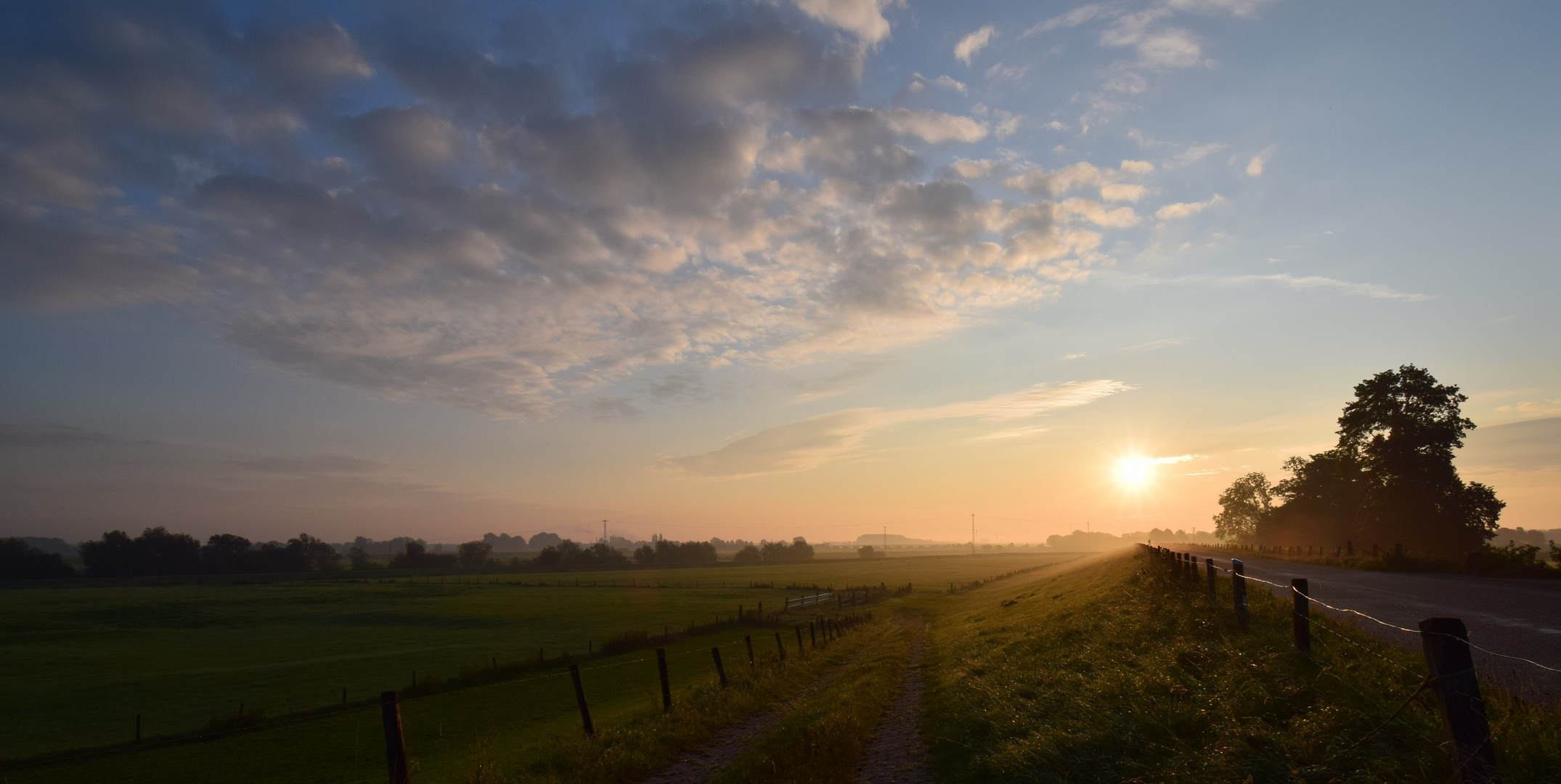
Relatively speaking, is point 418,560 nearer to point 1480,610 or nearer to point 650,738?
point 650,738

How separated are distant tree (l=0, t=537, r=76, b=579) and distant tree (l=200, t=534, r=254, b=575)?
82.2 ft

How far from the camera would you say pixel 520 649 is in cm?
5300

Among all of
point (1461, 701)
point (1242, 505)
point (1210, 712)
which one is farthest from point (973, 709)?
point (1242, 505)

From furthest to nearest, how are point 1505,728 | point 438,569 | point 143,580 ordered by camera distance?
point 438,569
point 143,580
point 1505,728

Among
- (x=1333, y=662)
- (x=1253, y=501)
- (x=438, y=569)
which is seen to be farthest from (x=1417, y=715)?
(x=438, y=569)

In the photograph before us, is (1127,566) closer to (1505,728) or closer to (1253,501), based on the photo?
(1505,728)

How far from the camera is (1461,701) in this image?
5.58m

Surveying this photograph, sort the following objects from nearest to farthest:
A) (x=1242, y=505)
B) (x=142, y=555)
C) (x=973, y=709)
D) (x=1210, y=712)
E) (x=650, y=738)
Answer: (x=1210, y=712)
(x=973, y=709)
(x=650, y=738)
(x=1242, y=505)
(x=142, y=555)

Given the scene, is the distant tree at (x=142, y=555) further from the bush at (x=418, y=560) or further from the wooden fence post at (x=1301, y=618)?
the wooden fence post at (x=1301, y=618)

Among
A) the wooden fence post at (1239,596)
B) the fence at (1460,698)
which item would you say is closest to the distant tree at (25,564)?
the wooden fence post at (1239,596)

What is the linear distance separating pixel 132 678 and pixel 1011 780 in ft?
204

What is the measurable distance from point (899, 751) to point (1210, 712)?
6.08 m

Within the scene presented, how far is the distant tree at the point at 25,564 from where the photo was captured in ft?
529

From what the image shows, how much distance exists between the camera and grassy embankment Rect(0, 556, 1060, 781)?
27.2 metres
